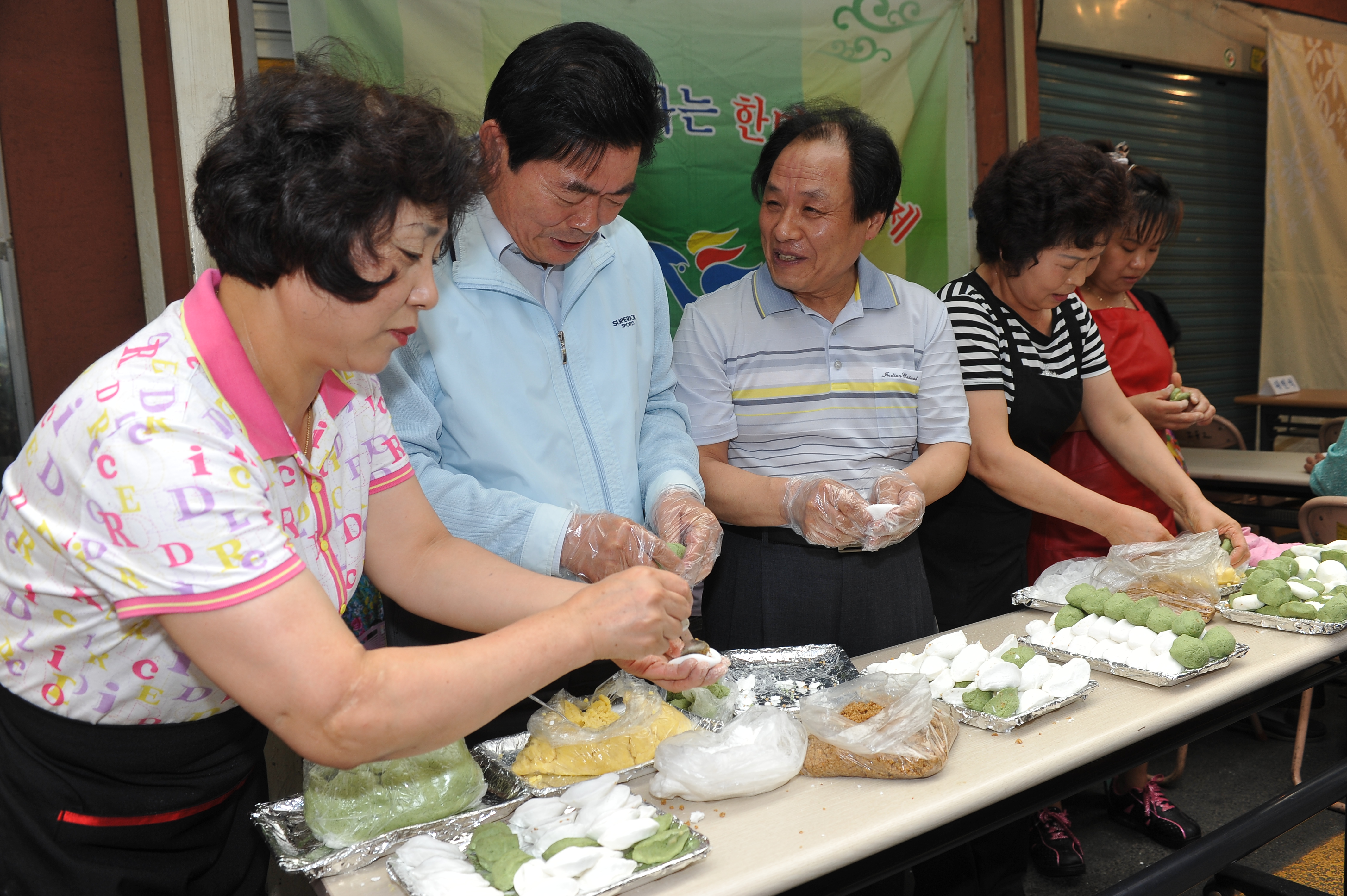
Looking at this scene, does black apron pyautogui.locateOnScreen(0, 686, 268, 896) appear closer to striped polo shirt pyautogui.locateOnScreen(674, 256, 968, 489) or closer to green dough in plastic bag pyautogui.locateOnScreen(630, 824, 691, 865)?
green dough in plastic bag pyautogui.locateOnScreen(630, 824, 691, 865)

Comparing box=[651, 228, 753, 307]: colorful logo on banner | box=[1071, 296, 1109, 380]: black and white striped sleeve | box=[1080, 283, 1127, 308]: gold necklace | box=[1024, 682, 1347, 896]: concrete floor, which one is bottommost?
box=[1024, 682, 1347, 896]: concrete floor

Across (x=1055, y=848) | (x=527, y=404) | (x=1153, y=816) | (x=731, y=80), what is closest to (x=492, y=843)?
(x=527, y=404)

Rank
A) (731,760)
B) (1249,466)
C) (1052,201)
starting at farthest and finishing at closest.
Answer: (1249,466) → (1052,201) → (731,760)

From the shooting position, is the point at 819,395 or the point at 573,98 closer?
the point at 573,98

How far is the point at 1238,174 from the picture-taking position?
20.4 ft

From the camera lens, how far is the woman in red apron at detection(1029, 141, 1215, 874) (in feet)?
9.14

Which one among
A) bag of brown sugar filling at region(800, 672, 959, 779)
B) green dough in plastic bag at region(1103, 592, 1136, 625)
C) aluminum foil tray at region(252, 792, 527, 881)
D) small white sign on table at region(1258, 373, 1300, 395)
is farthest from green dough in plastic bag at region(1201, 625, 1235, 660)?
small white sign on table at region(1258, 373, 1300, 395)

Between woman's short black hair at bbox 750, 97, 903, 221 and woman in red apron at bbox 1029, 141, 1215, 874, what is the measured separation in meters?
0.80

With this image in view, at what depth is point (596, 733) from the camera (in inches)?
59.7

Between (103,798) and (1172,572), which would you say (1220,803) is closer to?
(1172,572)

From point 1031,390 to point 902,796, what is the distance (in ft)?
5.09

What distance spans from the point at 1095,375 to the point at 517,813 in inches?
87.1

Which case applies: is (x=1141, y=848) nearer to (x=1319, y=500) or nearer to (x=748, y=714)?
(x=1319, y=500)

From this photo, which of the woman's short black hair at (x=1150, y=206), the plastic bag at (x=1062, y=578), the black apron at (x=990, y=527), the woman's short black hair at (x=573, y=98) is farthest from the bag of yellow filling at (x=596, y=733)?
the woman's short black hair at (x=1150, y=206)
